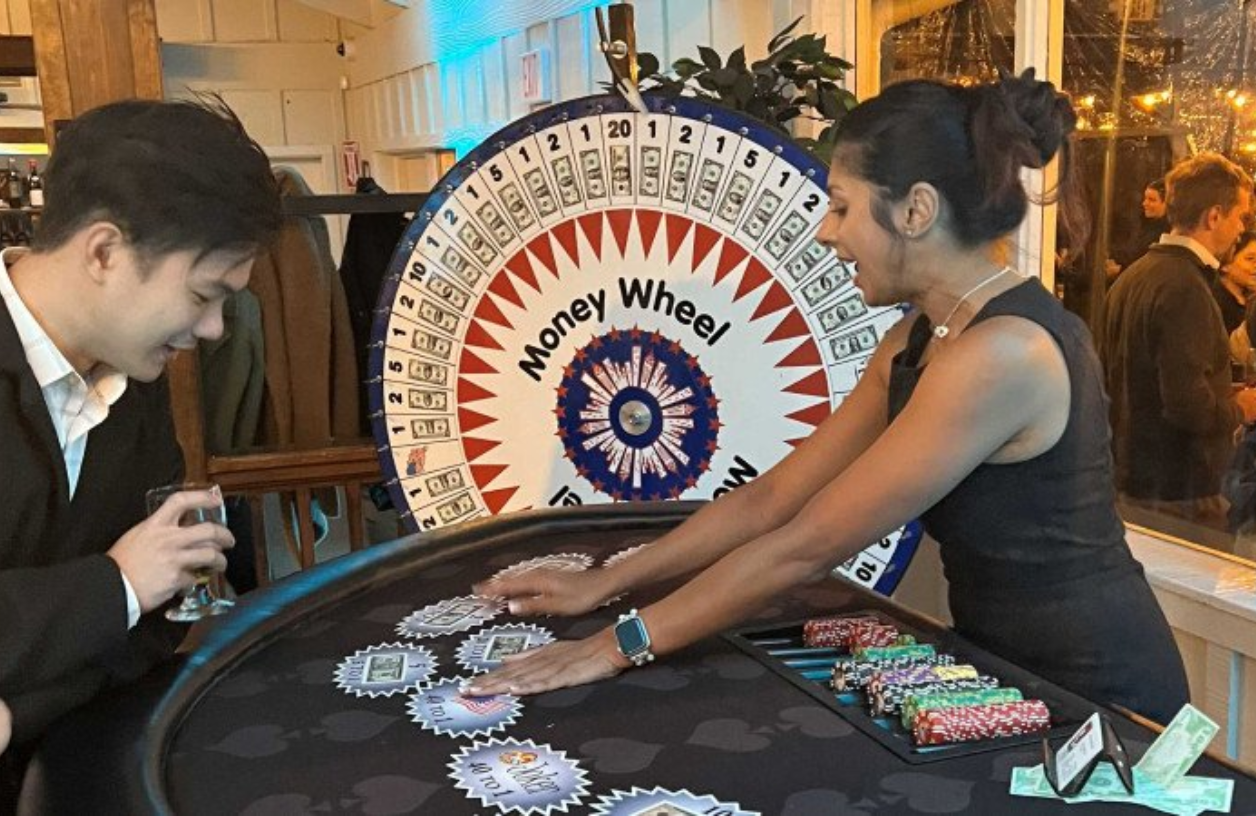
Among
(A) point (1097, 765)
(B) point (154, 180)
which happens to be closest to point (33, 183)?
(B) point (154, 180)

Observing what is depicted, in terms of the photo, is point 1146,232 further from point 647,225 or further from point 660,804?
point 660,804

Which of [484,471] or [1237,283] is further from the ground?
[1237,283]

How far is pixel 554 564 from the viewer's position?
65.6 inches

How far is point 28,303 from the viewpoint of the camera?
1258mm

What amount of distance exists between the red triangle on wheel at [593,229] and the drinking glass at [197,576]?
91cm

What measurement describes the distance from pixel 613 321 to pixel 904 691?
1101mm

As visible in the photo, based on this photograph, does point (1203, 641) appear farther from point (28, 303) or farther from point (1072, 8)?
point (28, 303)

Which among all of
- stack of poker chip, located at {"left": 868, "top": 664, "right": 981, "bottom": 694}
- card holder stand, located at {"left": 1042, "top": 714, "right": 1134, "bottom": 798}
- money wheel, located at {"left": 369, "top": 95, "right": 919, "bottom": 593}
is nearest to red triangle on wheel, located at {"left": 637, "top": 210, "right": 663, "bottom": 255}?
money wheel, located at {"left": 369, "top": 95, "right": 919, "bottom": 593}

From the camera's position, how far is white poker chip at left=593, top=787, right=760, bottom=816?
0.96 m

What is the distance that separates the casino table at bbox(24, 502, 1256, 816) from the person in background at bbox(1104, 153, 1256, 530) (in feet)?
3.20

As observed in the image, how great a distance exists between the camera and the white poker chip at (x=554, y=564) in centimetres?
163

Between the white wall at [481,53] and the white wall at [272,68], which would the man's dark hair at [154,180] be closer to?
the white wall at [481,53]

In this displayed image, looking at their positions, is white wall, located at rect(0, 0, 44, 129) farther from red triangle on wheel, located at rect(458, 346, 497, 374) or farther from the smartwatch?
the smartwatch

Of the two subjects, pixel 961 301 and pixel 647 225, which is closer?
pixel 961 301
